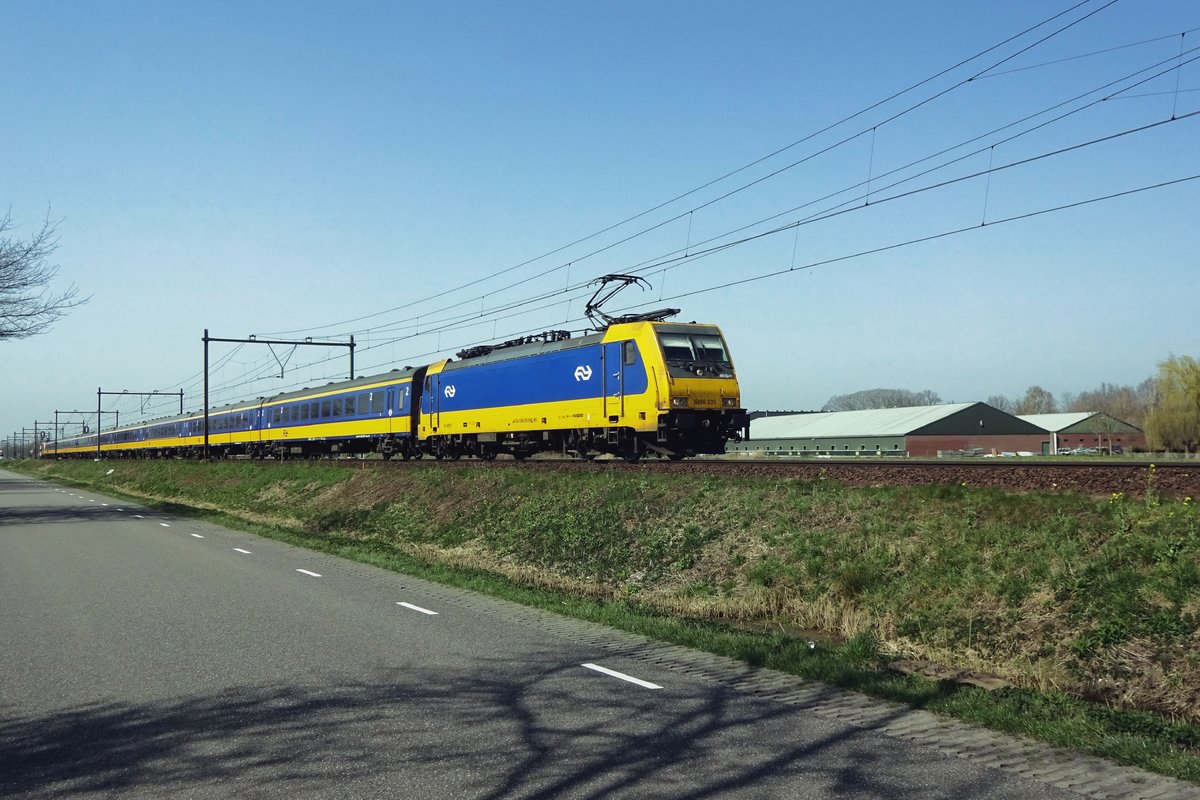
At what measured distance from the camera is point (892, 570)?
1159cm

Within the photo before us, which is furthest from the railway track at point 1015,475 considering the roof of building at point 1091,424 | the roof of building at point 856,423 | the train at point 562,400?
the roof of building at point 1091,424

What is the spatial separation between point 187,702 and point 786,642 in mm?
5859

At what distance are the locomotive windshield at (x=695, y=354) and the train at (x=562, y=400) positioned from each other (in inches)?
1.2

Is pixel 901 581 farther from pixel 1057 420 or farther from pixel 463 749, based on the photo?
pixel 1057 420

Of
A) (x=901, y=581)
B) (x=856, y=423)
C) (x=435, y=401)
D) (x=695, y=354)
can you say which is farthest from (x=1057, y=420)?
(x=901, y=581)

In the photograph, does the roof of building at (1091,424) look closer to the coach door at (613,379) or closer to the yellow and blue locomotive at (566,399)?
the yellow and blue locomotive at (566,399)

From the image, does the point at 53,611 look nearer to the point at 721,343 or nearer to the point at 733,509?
the point at 733,509

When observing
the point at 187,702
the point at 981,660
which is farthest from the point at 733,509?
the point at 187,702

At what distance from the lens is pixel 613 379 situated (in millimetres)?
25516

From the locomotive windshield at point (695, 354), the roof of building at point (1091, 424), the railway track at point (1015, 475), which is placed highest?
the locomotive windshield at point (695, 354)

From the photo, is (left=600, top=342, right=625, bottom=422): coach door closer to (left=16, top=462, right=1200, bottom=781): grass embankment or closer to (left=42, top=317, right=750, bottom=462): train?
(left=42, top=317, right=750, bottom=462): train

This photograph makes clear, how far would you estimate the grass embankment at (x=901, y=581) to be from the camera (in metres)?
7.95

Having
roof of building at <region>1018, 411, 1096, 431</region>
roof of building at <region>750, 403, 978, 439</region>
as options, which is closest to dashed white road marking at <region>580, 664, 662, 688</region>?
roof of building at <region>750, 403, 978, 439</region>

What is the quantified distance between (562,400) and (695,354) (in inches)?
183
